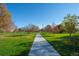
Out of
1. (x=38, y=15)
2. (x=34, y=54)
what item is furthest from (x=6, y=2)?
(x=34, y=54)

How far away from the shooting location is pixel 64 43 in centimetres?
390

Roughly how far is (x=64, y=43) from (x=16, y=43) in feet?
1.79

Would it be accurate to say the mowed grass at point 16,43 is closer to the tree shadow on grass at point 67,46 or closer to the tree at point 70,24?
the tree shadow on grass at point 67,46

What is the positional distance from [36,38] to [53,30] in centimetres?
22

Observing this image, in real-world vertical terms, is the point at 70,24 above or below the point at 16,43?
above

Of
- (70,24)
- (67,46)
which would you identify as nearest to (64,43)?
(67,46)

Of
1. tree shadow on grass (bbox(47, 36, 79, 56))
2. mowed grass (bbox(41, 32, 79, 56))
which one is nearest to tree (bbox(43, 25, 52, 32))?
mowed grass (bbox(41, 32, 79, 56))

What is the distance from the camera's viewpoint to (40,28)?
3.91 meters

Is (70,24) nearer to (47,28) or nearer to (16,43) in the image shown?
(47,28)

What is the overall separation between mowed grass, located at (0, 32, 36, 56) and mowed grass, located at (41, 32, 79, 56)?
0.19 metres

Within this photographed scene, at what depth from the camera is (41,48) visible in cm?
388

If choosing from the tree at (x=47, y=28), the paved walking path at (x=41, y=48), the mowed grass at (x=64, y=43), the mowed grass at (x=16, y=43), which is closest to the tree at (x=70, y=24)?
the mowed grass at (x=64, y=43)

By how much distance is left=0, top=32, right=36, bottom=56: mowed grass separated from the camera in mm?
3848

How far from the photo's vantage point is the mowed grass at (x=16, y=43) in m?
3.85
